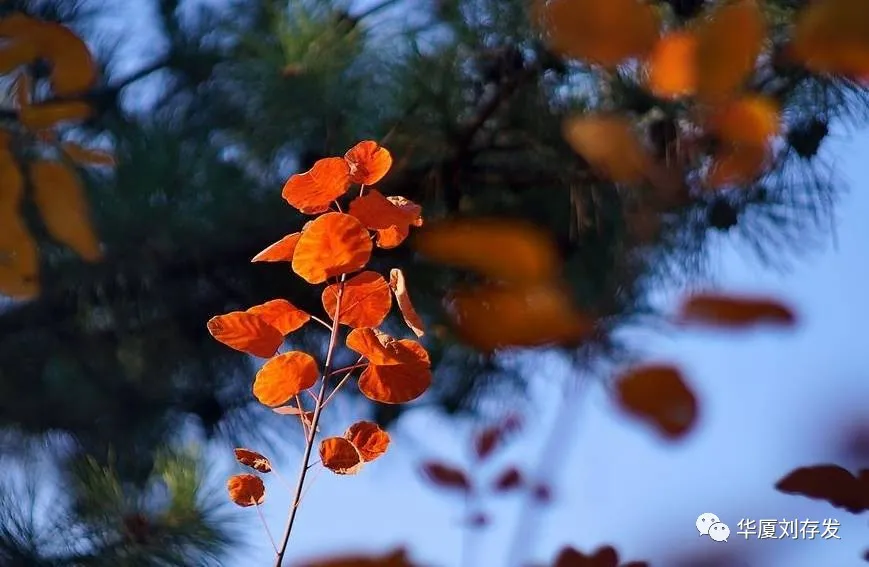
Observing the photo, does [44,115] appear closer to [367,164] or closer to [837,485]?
[367,164]

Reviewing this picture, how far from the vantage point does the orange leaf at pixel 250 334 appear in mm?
609

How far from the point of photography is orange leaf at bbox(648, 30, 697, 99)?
0.40 meters

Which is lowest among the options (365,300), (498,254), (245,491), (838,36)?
(245,491)

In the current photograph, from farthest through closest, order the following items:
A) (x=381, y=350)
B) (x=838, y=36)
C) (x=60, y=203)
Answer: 1. (x=60, y=203)
2. (x=381, y=350)
3. (x=838, y=36)

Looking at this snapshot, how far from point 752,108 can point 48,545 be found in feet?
2.60

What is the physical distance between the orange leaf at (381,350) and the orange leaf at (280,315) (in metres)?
0.05

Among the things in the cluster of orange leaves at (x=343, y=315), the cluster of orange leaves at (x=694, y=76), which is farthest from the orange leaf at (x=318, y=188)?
the cluster of orange leaves at (x=694, y=76)

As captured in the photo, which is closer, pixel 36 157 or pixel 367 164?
pixel 367 164

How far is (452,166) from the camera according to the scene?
3.48 ft

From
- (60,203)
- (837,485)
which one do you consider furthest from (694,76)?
(60,203)

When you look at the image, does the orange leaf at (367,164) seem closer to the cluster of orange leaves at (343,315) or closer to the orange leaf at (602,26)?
the cluster of orange leaves at (343,315)

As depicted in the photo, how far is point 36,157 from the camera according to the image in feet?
2.68

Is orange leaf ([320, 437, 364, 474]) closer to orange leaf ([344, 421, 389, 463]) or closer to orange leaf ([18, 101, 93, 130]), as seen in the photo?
orange leaf ([344, 421, 389, 463])

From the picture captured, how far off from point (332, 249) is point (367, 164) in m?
0.08
